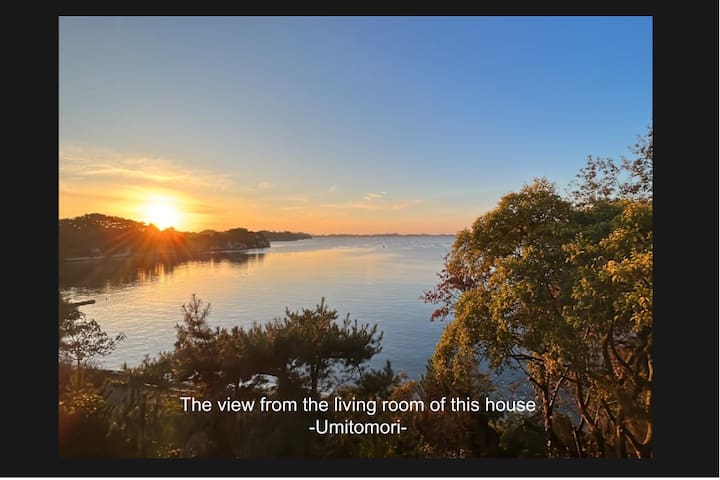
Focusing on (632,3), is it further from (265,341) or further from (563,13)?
(265,341)

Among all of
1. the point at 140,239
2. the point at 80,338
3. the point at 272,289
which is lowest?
the point at 80,338

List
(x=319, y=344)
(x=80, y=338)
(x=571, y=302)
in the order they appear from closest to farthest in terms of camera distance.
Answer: (x=571, y=302)
(x=80, y=338)
(x=319, y=344)

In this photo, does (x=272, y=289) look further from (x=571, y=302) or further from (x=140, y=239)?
(x=571, y=302)

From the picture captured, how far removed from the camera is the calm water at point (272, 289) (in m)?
4.82

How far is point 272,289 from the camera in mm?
6902

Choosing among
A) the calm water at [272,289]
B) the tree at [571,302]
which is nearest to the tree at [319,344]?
the calm water at [272,289]

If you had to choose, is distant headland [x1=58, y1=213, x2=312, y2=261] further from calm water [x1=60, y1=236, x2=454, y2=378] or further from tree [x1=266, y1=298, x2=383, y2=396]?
tree [x1=266, y1=298, x2=383, y2=396]

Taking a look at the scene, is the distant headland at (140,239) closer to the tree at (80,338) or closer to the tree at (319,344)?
the tree at (80,338)

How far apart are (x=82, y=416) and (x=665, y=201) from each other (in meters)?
7.27

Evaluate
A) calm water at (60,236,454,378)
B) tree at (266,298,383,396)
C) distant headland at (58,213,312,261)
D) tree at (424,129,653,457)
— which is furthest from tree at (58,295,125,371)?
tree at (424,129,653,457)

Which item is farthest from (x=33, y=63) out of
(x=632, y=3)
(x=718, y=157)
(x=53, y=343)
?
(x=718, y=157)

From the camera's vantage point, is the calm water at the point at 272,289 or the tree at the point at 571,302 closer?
the tree at the point at 571,302

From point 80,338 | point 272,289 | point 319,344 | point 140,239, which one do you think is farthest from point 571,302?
point 140,239

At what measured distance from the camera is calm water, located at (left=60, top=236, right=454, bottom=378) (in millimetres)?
4816
